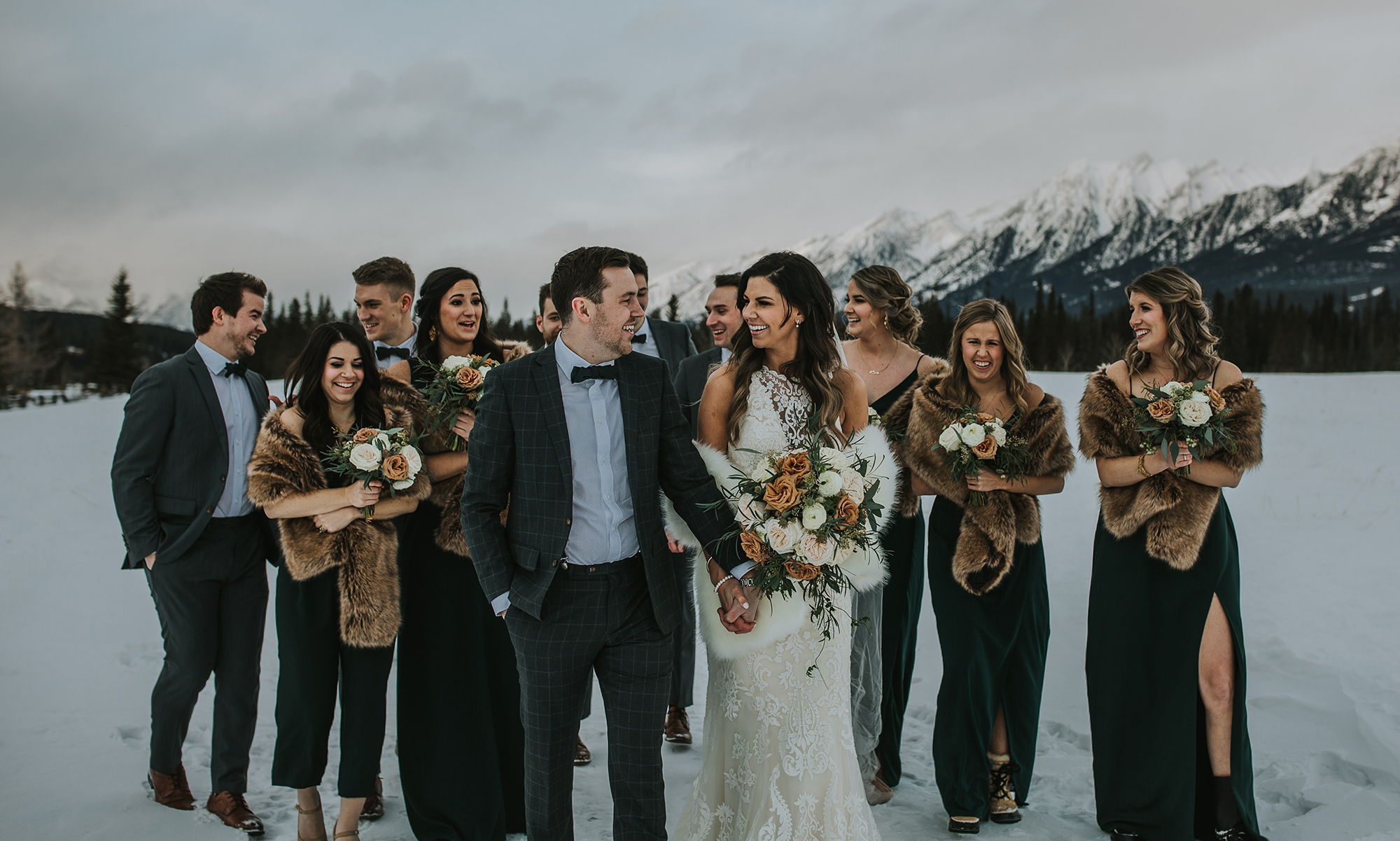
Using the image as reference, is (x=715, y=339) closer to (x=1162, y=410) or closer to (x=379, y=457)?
(x=379, y=457)

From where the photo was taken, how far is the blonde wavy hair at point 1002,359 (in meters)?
4.77

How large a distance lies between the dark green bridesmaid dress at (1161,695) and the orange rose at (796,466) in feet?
7.12

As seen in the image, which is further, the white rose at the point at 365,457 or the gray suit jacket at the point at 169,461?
the gray suit jacket at the point at 169,461

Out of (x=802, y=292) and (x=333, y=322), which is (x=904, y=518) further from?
(x=333, y=322)

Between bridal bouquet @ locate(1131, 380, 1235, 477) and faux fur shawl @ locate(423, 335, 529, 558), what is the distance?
3200 millimetres

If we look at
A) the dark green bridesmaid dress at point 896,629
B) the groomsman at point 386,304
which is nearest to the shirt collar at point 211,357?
the groomsman at point 386,304

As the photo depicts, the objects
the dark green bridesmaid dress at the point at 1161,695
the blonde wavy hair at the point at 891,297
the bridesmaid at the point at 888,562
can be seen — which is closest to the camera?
the dark green bridesmaid dress at the point at 1161,695

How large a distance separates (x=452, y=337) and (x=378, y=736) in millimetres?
2122

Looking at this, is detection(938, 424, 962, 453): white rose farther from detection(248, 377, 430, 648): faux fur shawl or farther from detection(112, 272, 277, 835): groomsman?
detection(112, 272, 277, 835): groomsman

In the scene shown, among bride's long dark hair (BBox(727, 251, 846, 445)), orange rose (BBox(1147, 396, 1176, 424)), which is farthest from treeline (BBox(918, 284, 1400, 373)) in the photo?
bride's long dark hair (BBox(727, 251, 846, 445))

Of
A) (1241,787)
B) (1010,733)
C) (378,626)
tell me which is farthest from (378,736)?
(1241,787)

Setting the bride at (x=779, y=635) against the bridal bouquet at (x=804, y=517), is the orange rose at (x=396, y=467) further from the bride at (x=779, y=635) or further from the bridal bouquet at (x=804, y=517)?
the bridal bouquet at (x=804, y=517)

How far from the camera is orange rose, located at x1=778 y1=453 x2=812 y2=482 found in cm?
335

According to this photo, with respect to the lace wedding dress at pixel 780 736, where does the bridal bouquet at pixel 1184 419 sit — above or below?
above
